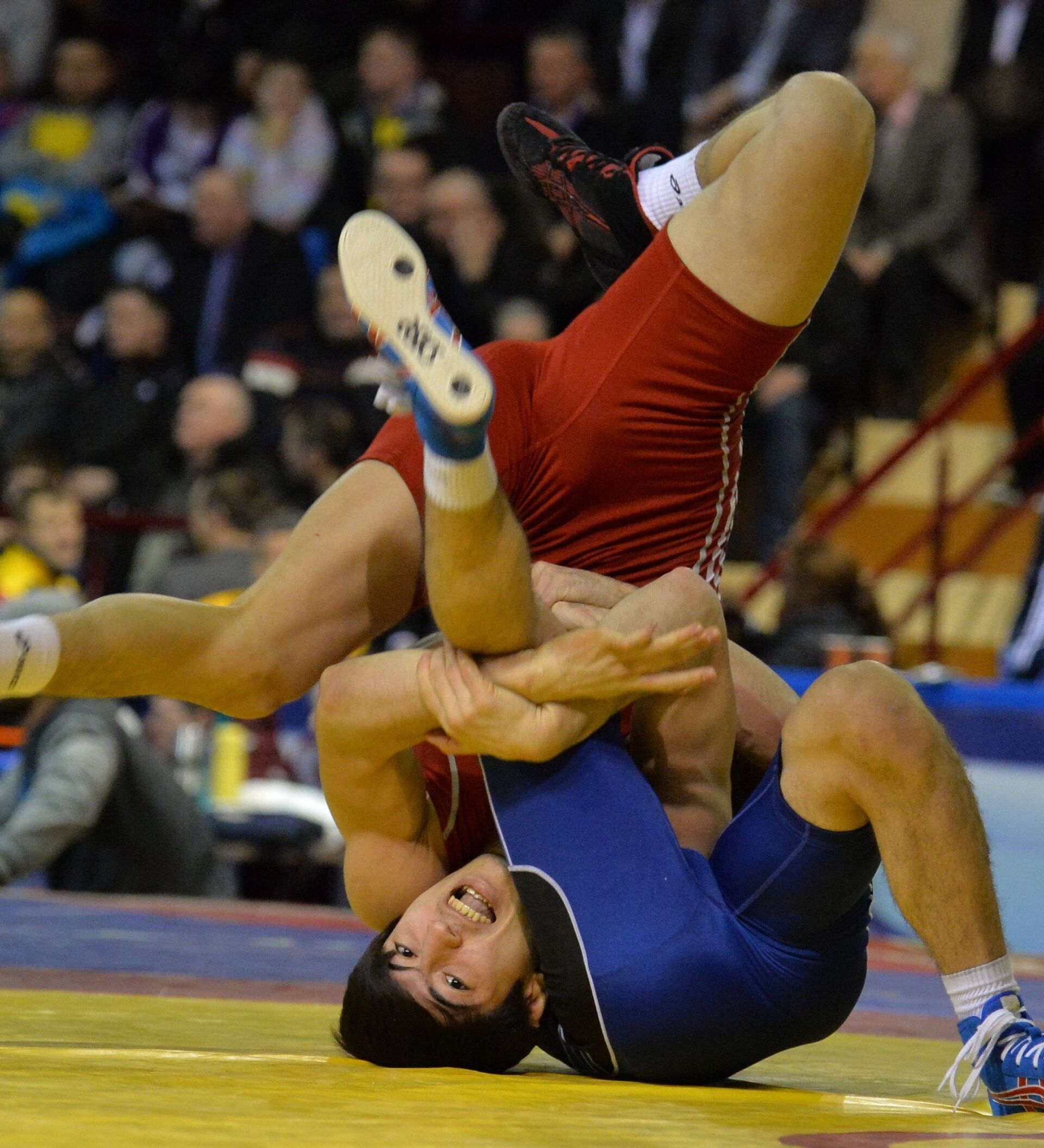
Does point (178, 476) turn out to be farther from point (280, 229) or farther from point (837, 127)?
point (837, 127)

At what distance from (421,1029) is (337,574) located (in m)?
0.64

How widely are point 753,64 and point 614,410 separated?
5198 mm

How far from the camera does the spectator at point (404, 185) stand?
7.40m

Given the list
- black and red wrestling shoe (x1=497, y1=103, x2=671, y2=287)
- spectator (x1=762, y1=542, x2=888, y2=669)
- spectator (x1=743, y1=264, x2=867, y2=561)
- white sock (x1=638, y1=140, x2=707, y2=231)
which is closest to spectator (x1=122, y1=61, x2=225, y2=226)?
spectator (x1=743, y1=264, x2=867, y2=561)

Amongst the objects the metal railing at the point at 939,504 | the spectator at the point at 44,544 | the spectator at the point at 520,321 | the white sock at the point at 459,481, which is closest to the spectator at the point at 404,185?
the spectator at the point at 520,321

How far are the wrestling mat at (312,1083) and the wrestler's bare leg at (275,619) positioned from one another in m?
0.50

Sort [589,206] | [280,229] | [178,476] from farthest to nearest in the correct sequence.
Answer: [280,229] → [178,476] → [589,206]

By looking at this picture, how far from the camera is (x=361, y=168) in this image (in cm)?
808

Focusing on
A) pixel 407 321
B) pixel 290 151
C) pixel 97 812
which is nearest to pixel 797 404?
pixel 290 151

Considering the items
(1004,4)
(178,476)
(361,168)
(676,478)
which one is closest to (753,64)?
(1004,4)

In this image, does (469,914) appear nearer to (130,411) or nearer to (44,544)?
(44,544)

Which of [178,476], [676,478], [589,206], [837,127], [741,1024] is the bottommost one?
[178,476]

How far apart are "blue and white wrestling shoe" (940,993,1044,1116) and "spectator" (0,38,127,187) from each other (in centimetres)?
702

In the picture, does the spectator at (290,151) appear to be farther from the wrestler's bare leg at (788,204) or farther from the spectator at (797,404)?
the wrestler's bare leg at (788,204)
